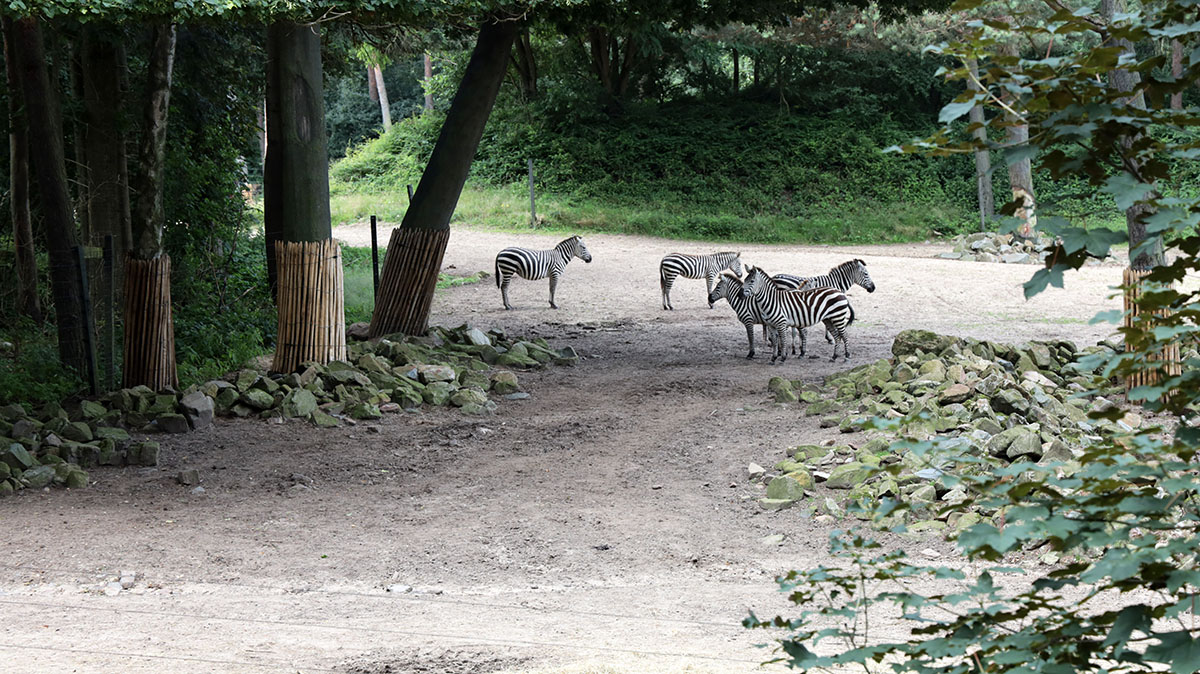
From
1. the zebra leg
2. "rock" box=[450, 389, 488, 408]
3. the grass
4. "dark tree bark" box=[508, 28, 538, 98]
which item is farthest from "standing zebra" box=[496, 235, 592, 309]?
"dark tree bark" box=[508, 28, 538, 98]

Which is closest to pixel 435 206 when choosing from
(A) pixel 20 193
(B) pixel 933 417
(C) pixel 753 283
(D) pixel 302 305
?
(D) pixel 302 305

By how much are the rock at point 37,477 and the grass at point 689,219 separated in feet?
77.1

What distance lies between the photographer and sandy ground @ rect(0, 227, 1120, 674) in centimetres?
532

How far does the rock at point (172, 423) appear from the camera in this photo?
33.2ft

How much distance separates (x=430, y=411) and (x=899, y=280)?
533 inches

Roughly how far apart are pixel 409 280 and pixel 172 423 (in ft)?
14.7

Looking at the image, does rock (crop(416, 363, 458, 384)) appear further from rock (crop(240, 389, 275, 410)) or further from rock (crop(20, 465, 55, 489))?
rock (crop(20, 465, 55, 489))

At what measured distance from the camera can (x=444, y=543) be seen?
7395 millimetres

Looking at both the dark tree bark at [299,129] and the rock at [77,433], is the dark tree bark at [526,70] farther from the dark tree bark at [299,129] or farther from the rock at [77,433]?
the rock at [77,433]

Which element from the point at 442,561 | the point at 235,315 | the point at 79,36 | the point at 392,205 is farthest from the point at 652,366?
the point at 392,205

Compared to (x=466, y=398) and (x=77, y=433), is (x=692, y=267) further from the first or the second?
(x=77, y=433)

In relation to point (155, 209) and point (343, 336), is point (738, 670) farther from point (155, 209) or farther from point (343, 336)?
point (155, 209)

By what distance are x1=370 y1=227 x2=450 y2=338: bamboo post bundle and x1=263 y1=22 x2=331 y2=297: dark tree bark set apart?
5.27 feet

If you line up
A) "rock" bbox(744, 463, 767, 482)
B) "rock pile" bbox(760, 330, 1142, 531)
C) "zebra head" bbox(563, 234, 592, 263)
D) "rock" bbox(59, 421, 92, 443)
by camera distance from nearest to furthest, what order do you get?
"rock pile" bbox(760, 330, 1142, 531)
"rock" bbox(744, 463, 767, 482)
"rock" bbox(59, 421, 92, 443)
"zebra head" bbox(563, 234, 592, 263)
